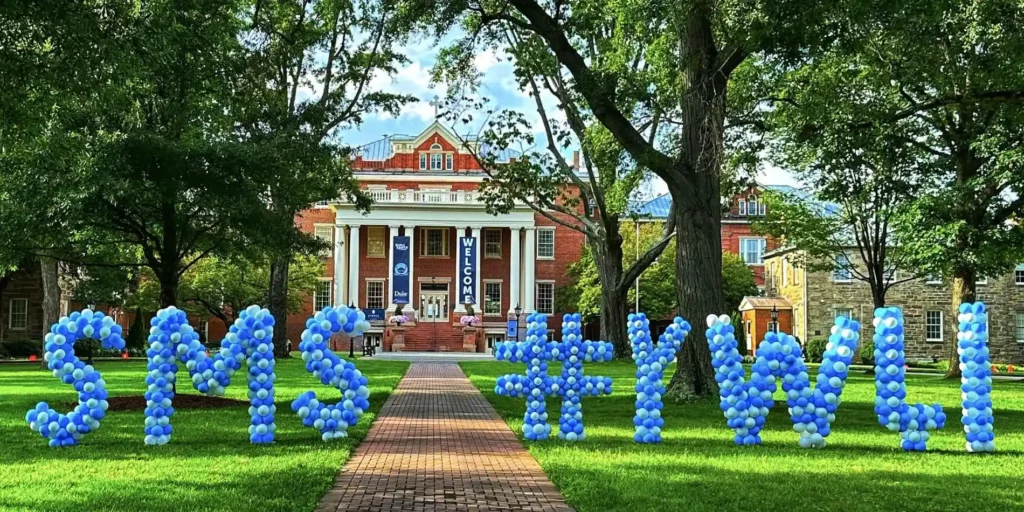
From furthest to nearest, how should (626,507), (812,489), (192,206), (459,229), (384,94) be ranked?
(459,229) → (384,94) → (192,206) → (812,489) → (626,507)

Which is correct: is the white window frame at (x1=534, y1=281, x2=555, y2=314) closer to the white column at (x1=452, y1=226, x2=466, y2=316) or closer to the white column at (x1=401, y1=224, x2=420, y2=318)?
the white column at (x1=452, y1=226, x2=466, y2=316)

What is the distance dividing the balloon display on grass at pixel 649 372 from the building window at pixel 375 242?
50.6 m

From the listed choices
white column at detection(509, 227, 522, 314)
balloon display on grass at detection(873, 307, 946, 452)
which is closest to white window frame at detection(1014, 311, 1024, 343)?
white column at detection(509, 227, 522, 314)

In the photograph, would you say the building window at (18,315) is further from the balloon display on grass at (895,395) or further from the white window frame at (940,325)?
the balloon display on grass at (895,395)

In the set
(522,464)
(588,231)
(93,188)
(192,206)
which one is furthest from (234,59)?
(588,231)

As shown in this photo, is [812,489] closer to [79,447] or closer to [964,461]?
[964,461]

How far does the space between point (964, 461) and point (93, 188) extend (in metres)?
11.9

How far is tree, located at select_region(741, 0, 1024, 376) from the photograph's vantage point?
14.7 metres

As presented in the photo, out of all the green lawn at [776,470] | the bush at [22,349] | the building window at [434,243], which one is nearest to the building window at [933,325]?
the building window at [434,243]

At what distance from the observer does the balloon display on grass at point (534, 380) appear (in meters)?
11.0

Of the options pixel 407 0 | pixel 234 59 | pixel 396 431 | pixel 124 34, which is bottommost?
pixel 396 431

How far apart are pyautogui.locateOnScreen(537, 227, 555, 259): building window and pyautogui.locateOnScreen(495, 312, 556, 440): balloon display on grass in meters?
51.7

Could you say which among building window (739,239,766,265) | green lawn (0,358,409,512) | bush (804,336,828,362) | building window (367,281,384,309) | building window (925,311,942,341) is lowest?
bush (804,336,828,362)

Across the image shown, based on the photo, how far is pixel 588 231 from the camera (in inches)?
1353
